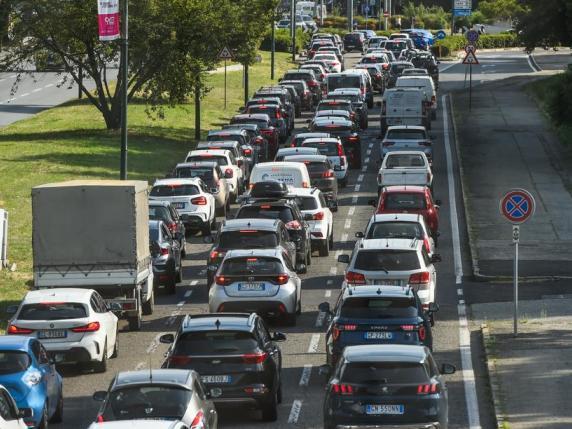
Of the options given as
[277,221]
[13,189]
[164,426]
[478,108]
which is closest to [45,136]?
[13,189]

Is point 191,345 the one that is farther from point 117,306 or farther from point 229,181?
point 229,181

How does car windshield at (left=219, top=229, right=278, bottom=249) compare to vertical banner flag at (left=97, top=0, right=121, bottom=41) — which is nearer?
car windshield at (left=219, top=229, right=278, bottom=249)

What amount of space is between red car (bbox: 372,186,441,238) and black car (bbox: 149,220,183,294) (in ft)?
18.8

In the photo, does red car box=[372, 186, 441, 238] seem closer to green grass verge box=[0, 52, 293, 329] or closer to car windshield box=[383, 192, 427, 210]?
car windshield box=[383, 192, 427, 210]

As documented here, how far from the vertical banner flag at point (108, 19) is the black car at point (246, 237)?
932 centimetres

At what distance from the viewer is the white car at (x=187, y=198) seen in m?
40.9

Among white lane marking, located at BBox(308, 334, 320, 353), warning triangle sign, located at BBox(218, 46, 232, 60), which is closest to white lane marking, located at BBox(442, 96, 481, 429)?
white lane marking, located at BBox(308, 334, 320, 353)

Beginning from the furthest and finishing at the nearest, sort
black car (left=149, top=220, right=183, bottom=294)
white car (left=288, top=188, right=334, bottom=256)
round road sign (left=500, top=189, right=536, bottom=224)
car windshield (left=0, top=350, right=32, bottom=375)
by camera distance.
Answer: white car (left=288, top=188, right=334, bottom=256) → black car (left=149, top=220, right=183, bottom=294) → round road sign (left=500, top=189, right=536, bottom=224) → car windshield (left=0, top=350, right=32, bottom=375)

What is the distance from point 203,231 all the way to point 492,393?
19128mm

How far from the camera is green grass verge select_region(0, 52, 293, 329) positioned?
40.4 meters

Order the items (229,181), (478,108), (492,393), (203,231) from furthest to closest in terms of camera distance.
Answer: (478,108) → (229,181) → (203,231) → (492,393)

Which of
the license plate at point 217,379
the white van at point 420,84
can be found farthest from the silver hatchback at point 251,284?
the white van at point 420,84

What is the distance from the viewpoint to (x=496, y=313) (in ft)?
104

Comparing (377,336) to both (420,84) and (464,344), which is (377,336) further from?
(420,84)
